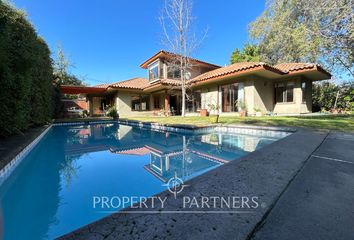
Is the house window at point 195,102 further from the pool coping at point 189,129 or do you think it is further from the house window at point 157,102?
the pool coping at point 189,129

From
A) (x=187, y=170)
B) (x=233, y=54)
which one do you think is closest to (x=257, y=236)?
(x=187, y=170)

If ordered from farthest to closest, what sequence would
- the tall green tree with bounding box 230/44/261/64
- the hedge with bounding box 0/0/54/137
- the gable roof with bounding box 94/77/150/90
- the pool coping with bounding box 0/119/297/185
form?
the tall green tree with bounding box 230/44/261/64 < the gable roof with bounding box 94/77/150/90 < the hedge with bounding box 0/0/54/137 < the pool coping with bounding box 0/119/297/185

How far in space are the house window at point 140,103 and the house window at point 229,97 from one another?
919cm

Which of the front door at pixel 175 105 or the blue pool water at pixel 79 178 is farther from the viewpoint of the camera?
the front door at pixel 175 105

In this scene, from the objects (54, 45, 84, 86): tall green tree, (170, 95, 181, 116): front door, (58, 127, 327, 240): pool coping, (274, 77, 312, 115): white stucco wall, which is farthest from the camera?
(54, 45, 84, 86): tall green tree

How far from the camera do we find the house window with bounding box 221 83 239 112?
14.6 m

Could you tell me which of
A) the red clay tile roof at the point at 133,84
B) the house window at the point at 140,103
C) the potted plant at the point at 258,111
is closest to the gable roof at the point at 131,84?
the red clay tile roof at the point at 133,84

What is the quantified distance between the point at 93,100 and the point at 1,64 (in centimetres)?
2034

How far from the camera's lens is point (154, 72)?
19625 millimetres

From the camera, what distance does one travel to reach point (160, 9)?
14016mm

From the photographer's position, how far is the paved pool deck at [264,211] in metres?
1.42

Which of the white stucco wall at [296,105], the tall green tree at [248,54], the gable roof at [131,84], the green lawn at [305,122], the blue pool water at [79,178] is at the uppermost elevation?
the tall green tree at [248,54]

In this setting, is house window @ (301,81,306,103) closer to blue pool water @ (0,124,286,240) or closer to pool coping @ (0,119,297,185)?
pool coping @ (0,119,297,185)

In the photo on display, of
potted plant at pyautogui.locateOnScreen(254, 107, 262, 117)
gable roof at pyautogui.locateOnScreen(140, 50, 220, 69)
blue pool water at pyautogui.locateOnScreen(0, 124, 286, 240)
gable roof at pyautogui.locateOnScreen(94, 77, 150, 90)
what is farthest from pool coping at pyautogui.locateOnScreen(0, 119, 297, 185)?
gable roof at pyautogui.locateOnScreen(94, 77, 150, 90)
